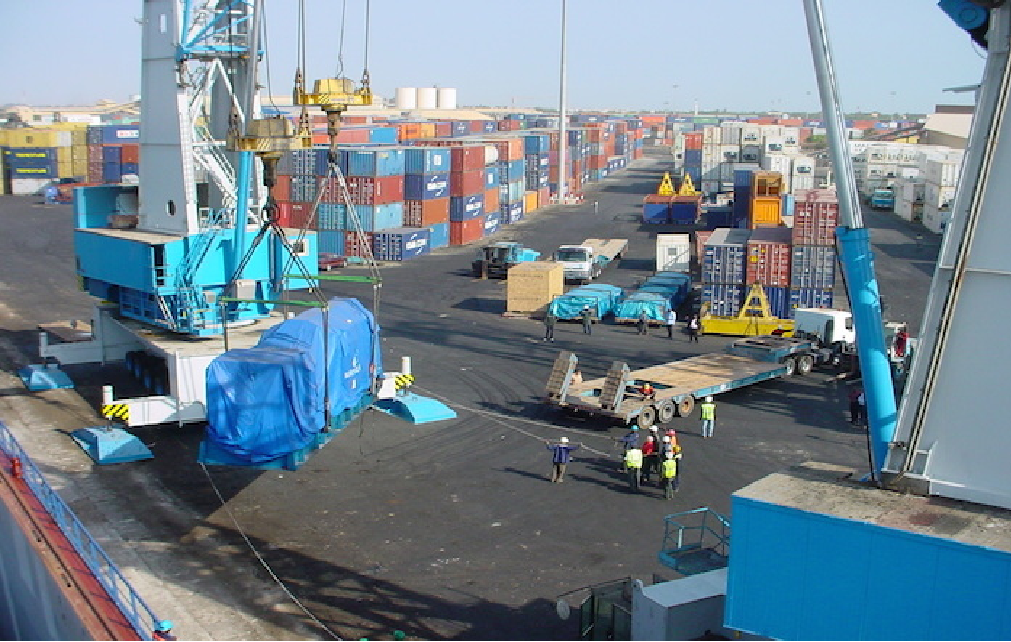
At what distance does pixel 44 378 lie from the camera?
29875 millimetres

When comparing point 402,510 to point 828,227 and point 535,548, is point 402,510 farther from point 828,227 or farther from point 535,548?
point 828,227

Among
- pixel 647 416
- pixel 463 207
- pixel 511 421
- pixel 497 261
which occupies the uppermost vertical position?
pixel 463 207

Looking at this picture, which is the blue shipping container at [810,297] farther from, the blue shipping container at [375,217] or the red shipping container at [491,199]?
the red shipping container at [491,199]

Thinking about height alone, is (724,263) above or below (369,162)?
below

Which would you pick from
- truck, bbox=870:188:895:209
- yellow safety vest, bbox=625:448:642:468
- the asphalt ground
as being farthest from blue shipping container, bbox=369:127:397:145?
yellow safety vest, bbox=625:448:642:468

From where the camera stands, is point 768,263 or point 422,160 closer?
point 768,263

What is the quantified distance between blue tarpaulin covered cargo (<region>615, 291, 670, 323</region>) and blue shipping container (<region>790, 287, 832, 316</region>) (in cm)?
456

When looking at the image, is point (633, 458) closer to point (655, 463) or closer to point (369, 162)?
point (655, 463)

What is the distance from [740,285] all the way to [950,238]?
26680 mm

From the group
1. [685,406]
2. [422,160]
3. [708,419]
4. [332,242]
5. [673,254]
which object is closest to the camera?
[708,419]

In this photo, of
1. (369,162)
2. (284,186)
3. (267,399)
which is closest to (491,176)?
(369,162)

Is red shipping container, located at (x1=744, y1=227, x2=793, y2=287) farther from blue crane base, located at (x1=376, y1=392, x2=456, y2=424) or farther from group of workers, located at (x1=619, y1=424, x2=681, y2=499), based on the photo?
blue crane base, located at (x1=376, y1=392, x2=456, y2=424)

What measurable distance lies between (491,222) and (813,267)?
35.0 meters

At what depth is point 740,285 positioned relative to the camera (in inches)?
1534
